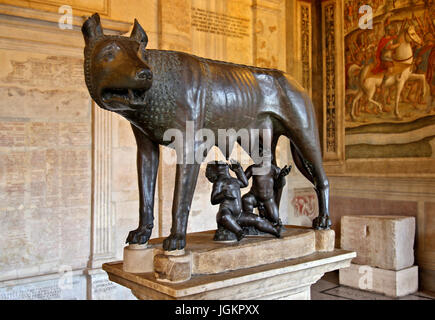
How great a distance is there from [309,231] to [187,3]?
3.98 meters

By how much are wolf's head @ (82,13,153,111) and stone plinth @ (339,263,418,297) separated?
4.79 metres

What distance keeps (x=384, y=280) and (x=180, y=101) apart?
465 centimetres

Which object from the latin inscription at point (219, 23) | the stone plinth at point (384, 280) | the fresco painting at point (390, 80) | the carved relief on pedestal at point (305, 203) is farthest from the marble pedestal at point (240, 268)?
the carved relief on pedestal at point (305, 203)

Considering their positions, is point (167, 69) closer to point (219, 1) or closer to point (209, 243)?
point (209, 243)

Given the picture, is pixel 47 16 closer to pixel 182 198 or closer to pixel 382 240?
pixel 182 198

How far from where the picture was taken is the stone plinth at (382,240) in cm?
551

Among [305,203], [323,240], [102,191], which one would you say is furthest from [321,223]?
[305,203]

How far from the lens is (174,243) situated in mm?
2018

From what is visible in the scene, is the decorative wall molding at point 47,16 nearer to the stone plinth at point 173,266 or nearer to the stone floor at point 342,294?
the stone plinth at point 173,266

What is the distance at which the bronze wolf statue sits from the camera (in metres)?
1.91

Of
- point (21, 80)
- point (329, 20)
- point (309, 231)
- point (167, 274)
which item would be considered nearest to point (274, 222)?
point (309, 231)

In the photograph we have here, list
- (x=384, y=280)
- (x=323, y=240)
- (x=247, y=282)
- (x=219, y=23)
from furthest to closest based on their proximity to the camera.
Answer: (x=219, y=23) → (x=384, y=280) → (x=323, y=240) → (x=247, y=282)

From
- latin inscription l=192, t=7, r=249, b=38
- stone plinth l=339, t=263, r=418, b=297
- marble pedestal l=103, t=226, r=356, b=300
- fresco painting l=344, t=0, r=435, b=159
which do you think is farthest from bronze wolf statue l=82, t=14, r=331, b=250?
fresco painting l=344, t=0, r=435, b=159

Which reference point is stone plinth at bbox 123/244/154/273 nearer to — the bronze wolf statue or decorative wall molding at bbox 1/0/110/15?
the bronze wolf statue
